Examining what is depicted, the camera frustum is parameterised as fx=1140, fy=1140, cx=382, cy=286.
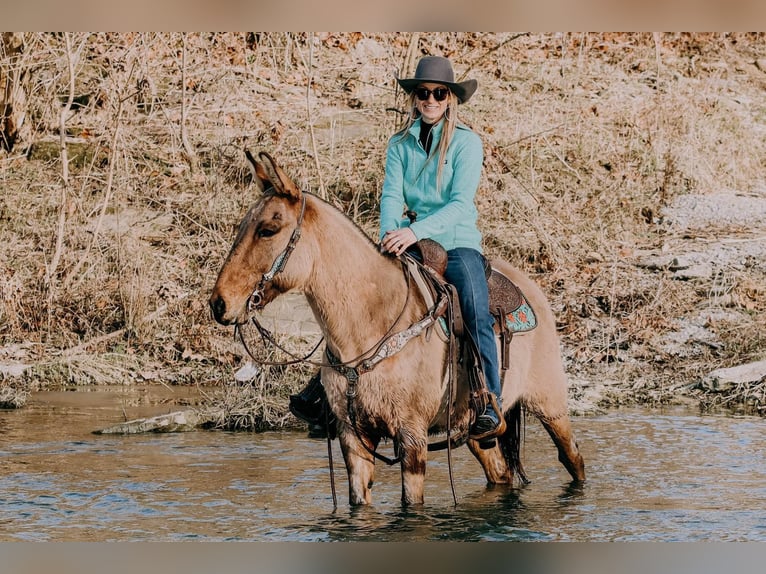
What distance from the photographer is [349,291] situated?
21.7 feet

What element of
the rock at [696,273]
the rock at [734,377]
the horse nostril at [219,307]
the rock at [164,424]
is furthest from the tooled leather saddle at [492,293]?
the rock at [696,273]

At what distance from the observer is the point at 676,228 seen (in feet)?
49.6

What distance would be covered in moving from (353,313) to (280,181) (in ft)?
2.99

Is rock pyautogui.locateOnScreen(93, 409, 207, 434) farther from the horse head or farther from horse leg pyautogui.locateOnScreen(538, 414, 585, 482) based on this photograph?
the horse head

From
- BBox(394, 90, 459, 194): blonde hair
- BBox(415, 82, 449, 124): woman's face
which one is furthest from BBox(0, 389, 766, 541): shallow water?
BBox(415, 82, 449, 124): woman's face

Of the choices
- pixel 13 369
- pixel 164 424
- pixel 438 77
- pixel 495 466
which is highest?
pixel 438 77

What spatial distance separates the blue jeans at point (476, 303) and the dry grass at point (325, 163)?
5082mm

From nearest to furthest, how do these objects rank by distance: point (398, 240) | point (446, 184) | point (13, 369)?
point (398, 240)
point (446, 184)
point (13, 369)

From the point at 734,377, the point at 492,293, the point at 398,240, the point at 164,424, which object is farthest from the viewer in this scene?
the point at 734,377

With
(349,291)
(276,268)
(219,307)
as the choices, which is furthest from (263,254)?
(349,291)

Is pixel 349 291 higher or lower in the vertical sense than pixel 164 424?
higher

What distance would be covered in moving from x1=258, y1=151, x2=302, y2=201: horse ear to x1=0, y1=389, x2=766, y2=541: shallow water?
1.95 meters

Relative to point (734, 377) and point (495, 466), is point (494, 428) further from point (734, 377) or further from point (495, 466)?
point (734, 377)

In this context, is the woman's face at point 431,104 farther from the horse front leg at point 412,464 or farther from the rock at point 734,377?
the rock at point 734,377
